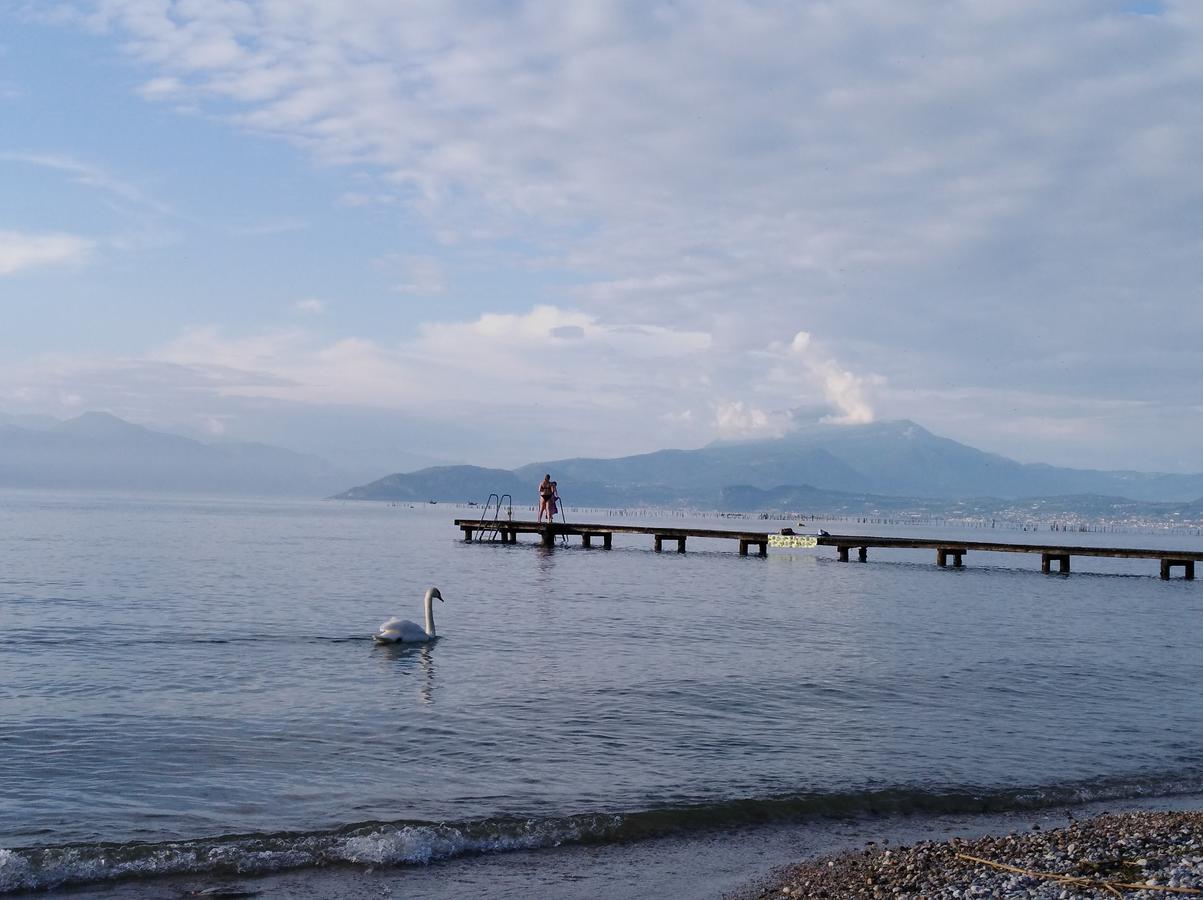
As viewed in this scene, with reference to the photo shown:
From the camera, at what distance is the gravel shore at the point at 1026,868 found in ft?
26.5

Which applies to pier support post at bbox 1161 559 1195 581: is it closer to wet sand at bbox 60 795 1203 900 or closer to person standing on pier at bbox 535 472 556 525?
person standing on pier at bbox 535 472 556 525

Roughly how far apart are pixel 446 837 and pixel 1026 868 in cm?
534

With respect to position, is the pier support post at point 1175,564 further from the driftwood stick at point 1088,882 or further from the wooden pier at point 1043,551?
the driftwood stick at point 1088,882

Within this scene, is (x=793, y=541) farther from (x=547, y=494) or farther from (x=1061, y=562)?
(x=547, y=494)

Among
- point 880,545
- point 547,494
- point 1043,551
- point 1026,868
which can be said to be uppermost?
point 547,494

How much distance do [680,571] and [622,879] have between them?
39372 mm

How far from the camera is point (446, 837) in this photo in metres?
10.0

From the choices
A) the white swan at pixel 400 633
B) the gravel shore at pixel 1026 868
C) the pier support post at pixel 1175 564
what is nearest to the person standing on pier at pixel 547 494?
the pier support post at pixel 1175 564

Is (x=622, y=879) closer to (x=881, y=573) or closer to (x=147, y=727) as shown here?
(x=147, y=727)

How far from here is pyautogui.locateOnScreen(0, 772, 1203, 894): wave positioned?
9109mm

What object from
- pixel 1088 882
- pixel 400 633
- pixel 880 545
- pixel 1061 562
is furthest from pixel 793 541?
pixel 1088 882

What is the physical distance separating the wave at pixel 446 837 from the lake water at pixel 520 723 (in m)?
A: 0.03

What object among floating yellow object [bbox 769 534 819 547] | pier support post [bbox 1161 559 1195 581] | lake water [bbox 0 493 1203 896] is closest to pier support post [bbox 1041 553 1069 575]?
pier support post [bbox 1161 559 1195 581]

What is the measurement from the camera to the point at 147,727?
14148mm
